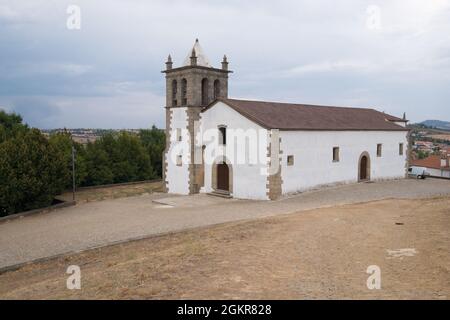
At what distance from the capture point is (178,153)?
27.4m

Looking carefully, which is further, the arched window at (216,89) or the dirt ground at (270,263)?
the arched window at (216,89)

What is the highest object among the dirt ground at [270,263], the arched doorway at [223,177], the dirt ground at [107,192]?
the arched doorway at [223,177]

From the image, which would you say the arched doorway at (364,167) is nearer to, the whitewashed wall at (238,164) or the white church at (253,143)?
the white church at (253,143)

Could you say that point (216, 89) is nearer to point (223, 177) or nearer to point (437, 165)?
point (223, 177)

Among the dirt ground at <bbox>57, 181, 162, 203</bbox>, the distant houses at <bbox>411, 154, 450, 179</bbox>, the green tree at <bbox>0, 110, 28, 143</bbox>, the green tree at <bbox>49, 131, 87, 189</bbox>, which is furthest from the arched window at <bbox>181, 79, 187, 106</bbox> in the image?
the distant houses at <bbox>411, 154, 450, 179</bbox>

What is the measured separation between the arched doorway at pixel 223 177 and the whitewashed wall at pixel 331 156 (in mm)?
3774

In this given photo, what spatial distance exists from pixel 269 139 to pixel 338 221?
8.08m

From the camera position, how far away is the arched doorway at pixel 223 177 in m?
24.9

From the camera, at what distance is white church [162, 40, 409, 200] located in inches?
909

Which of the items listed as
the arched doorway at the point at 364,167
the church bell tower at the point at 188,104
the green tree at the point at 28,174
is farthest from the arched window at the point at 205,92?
the arched doorway at the point at 364,167

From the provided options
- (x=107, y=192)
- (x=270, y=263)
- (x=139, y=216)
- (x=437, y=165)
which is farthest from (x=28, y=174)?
(x=437, y=165)

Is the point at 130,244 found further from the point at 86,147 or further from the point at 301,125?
the point at 86,147

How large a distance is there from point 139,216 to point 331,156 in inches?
524

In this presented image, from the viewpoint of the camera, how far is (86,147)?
40219 mm
